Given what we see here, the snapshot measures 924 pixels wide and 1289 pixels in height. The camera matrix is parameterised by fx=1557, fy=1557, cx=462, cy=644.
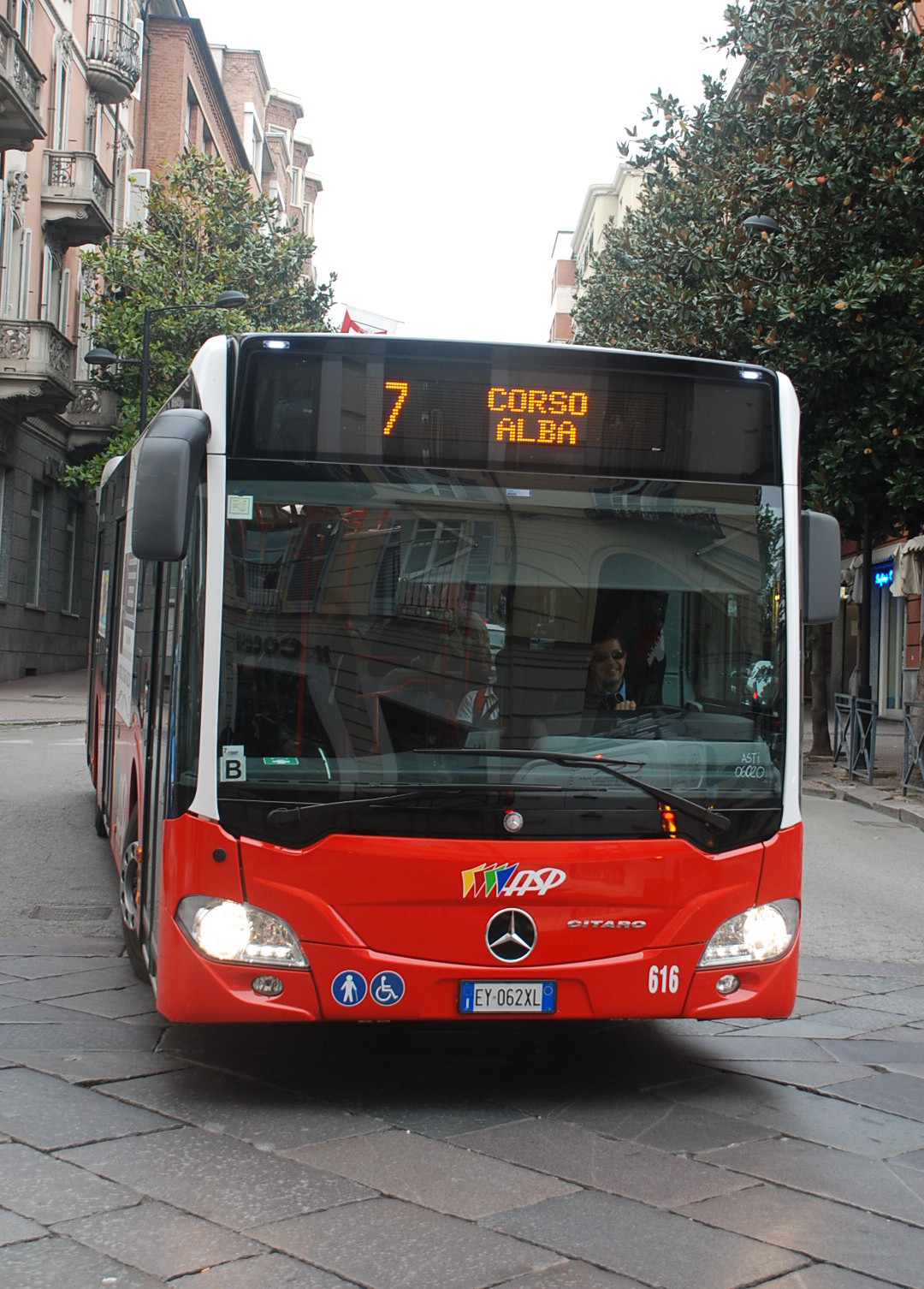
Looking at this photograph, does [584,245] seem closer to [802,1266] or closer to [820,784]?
[820,784]

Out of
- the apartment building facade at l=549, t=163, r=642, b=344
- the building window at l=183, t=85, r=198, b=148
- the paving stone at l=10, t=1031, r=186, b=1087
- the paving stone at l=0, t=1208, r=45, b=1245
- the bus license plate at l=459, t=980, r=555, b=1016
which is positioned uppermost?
the apartment building facade at l=549, t=163, r=642, b=344

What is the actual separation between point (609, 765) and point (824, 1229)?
5.49 feet

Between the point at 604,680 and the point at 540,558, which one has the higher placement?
the point at 540,558

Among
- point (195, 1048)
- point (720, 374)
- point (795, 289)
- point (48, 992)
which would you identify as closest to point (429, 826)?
point (195, 1048)

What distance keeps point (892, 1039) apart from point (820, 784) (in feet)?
42.2

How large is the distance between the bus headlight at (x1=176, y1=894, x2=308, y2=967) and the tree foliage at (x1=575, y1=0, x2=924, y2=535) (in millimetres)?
13910

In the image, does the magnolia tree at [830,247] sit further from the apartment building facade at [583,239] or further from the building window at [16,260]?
the apartment building facade at [583,239]

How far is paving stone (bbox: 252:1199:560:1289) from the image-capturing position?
3676mm

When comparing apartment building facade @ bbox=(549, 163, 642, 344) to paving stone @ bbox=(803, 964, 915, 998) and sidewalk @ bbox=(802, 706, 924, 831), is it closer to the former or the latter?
sidewalk @ bbox=(802, 706, 924, 831)

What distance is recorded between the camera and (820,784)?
19.2 metres

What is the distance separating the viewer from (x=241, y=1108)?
511 centimetres

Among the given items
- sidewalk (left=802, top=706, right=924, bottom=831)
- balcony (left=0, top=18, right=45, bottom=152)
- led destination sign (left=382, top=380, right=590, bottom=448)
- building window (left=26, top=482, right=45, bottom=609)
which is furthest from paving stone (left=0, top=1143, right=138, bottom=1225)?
building window (left=26, top=482, right=45, bottom=609)

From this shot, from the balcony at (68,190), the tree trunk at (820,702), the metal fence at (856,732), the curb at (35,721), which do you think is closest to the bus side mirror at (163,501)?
the metal fence at (856,732)

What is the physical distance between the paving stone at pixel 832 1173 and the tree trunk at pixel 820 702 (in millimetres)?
18068
